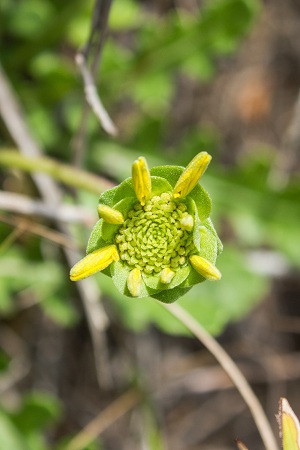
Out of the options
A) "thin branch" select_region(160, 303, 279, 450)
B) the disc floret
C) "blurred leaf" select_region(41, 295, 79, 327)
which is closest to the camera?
the disc floret

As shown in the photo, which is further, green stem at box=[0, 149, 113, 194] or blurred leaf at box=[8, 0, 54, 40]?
blurred leaf at box=[8, 0, 54, 40]

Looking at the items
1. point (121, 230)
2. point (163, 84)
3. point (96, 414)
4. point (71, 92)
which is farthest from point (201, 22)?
point (96, 414)

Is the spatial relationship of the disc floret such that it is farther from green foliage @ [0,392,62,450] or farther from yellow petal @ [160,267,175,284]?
green foliage @ [0,392,62,450]

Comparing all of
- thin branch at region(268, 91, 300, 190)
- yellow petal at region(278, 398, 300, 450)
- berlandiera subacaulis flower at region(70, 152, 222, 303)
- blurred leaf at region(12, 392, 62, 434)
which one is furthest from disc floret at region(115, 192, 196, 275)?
thin branch at region(268, 91, 300, 190)

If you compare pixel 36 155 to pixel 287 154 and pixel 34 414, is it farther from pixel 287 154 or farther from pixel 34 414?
pixel 287 154

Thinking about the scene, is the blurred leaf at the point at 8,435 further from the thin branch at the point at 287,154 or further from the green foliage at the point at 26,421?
the thin branch at the point at 287,154

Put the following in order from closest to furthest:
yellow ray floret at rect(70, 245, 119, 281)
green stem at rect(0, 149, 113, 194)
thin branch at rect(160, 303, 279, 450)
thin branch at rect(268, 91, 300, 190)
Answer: yellow ray floret at rect(70, 245, 119, 281)
thin branch at rect(160, 303, 279, 450)
green stem at rect(0, 149, 113, 194)
thin branch at rect(268, 91, 300, 190)
